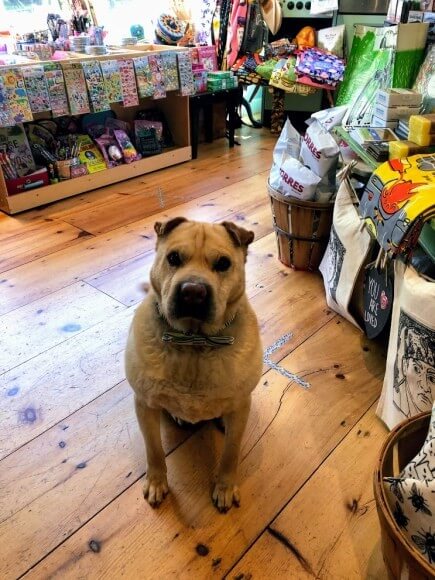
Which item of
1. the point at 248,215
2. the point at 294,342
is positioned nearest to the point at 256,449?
the point at 294,342

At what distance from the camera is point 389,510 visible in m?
0.86

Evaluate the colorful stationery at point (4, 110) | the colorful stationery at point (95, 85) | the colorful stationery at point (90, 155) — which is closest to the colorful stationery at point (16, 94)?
the colorful stationery at point (4, 110)

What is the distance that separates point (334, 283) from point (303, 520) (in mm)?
913

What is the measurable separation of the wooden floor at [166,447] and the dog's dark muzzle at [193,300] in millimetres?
542

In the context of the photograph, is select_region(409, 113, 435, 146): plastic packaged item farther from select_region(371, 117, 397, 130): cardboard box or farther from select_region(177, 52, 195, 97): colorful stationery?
select_region(177, 52, 195, 97): colorful stationery

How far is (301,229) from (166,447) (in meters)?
1.08

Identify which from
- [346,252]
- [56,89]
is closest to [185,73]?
[56,89]

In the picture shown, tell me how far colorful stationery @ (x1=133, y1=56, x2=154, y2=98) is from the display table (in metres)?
0.41

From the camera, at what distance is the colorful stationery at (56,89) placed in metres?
2.51

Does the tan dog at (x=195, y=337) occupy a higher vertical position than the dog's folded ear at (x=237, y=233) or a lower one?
lower

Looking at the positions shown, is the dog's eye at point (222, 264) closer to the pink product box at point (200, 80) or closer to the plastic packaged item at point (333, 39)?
the pink product box at point (200, 80)

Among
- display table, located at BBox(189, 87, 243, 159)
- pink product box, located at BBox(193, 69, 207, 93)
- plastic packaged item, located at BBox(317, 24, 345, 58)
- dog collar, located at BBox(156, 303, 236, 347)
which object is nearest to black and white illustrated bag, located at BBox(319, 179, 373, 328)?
dog collar, located at BBox(156, 303, 236, 347)

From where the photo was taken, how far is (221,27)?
11.8 ft

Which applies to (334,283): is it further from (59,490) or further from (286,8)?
(286,8)
